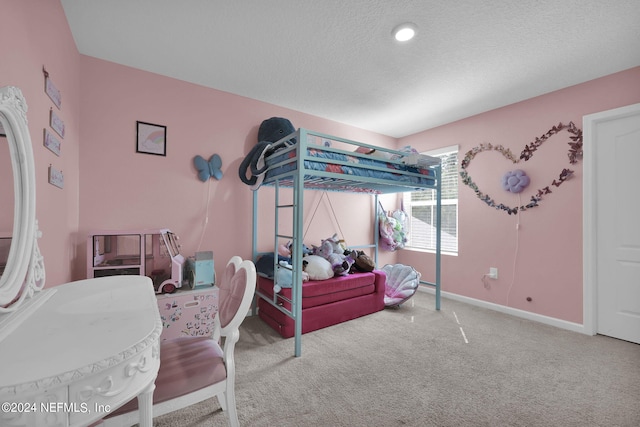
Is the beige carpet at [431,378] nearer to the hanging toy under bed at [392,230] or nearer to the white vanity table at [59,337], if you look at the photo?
the white vanity table at [59,337]

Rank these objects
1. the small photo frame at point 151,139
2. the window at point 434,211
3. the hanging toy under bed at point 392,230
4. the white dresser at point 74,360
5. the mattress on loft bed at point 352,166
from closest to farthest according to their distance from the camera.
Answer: the white dresser at point 74,360, the mattress on loft bed at point 352,166, the small photo frame at point 151,139, the window at point 434,211, the hanging toy under bed at point 392,230

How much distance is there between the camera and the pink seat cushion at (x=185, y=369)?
1.10 meters

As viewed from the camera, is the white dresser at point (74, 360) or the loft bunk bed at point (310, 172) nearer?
the white dresser at point (74, 360)

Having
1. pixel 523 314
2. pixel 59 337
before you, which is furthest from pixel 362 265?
pixel 59 337

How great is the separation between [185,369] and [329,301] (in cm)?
169

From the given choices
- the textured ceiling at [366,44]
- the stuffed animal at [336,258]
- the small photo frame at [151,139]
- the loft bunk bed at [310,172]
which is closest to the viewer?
the textured ceiling at [366,44]

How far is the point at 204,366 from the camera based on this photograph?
124 centimetres

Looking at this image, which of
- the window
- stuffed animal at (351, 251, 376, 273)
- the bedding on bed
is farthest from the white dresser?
the window

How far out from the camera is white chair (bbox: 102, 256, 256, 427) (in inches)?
42.9

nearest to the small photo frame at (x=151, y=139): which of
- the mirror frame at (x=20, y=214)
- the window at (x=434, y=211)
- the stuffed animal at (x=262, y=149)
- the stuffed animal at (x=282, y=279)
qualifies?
the stuffed animal at (x=262, y=149)

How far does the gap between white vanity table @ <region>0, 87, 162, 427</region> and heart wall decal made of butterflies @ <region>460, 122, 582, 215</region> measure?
140 inches

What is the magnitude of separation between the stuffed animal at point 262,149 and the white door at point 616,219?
116 inches

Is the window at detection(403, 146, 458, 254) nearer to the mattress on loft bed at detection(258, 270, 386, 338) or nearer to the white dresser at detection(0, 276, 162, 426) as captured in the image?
the mattress on loft bed at detection(258, 270, 386, 338)

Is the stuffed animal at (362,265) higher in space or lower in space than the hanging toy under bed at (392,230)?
lower
